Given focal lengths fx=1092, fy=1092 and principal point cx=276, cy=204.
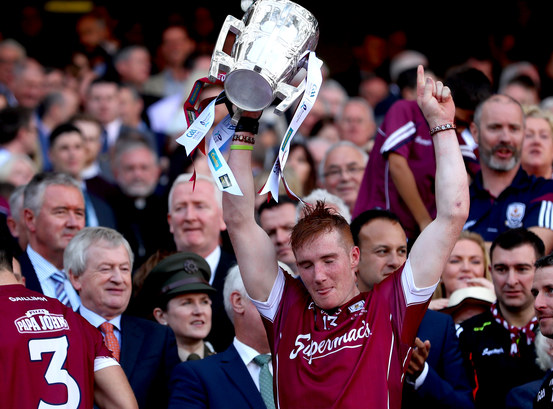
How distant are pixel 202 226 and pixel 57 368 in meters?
2.84

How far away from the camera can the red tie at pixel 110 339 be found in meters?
6.32

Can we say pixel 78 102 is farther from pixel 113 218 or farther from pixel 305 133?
pixel 113 218

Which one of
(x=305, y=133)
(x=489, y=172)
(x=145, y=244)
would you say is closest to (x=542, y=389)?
(x=489, y=172)

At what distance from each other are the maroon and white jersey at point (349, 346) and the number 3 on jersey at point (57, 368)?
0.93 m

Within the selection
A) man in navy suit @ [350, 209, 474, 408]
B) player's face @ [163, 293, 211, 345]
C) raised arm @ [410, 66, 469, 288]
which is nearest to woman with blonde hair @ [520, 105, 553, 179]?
man in navy suit @ [350, 209, 474, 408]

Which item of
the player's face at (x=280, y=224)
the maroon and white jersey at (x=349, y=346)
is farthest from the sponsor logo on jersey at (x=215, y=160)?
the player's face at (x=280, y=224)

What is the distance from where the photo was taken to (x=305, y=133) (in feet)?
40.9

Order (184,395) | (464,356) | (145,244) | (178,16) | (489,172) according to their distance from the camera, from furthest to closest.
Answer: (178,16) → (145,244) → (489,172) → (464,356) → (184,395)

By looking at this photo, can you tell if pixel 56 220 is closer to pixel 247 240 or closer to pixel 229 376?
pixel 229 376

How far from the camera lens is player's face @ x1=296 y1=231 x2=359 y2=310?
508cm

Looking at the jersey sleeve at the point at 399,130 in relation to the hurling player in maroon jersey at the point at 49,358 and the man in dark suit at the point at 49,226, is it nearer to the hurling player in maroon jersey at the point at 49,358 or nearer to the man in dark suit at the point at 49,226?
the man in dark suit at the point at 49,226

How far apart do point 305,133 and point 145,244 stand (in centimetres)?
401

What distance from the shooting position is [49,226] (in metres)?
7.39

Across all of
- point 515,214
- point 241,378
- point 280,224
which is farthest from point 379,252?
point 515,214
